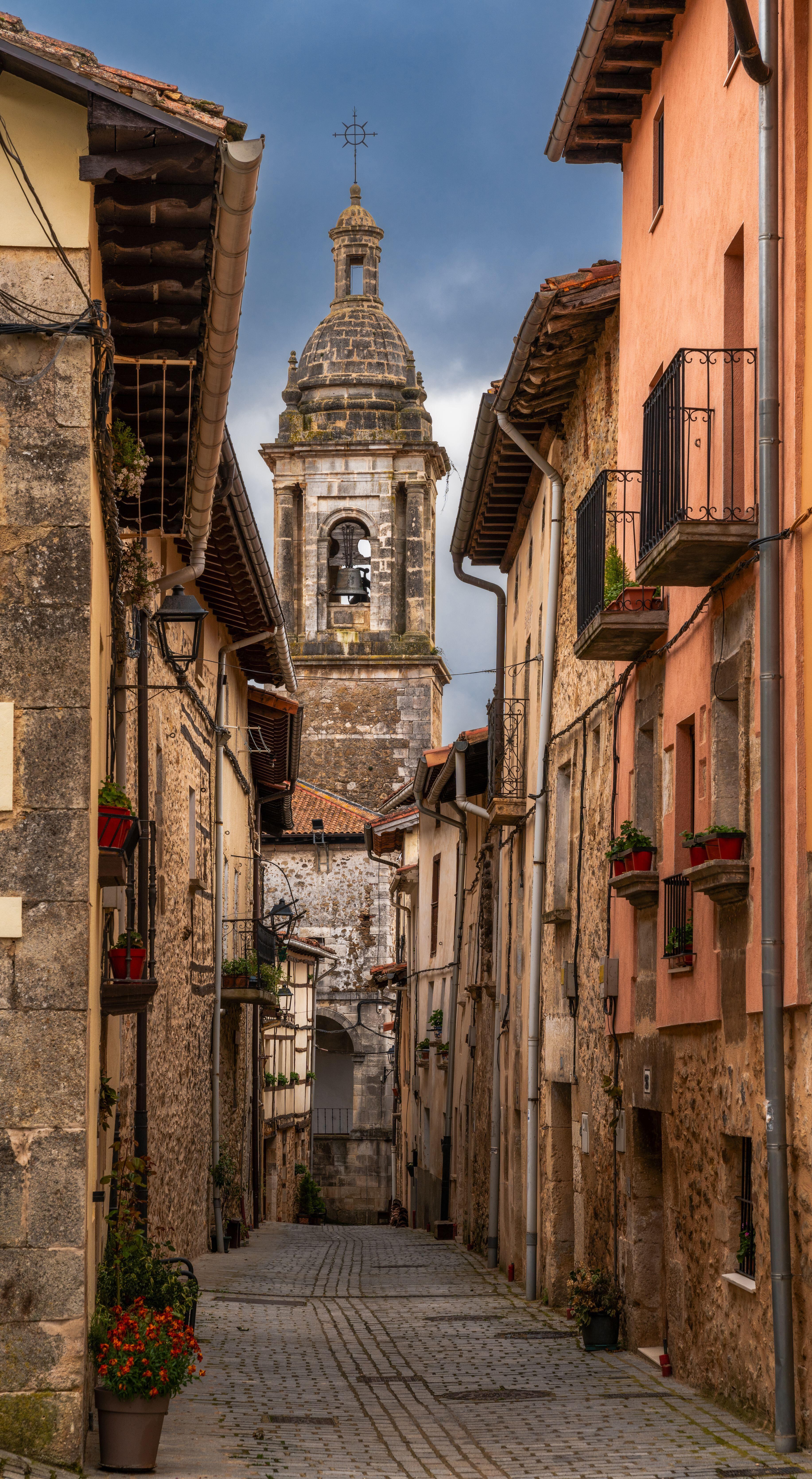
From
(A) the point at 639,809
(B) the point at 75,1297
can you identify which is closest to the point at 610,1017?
(A) the point at 639,809

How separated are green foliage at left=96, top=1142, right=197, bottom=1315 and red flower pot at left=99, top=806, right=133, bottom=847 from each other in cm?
162

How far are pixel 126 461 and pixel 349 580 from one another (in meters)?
40.6

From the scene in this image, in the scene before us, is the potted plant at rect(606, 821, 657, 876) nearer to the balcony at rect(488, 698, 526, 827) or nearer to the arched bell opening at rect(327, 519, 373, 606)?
the balcony at rect(488, 698, 526, 827)

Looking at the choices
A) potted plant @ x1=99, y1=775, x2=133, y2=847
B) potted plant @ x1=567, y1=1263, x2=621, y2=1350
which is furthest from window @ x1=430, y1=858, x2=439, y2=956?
potted plant @ x1=99, y1=775, x2=133, y2=847

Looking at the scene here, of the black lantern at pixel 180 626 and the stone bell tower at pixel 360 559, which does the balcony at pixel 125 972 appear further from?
the stone bell tower at pixel 360 559

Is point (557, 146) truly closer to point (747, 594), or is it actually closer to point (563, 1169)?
point (747, 594)

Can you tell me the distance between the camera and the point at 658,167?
12.2 m

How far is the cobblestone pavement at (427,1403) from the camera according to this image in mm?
7992

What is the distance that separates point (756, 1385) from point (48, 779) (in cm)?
450

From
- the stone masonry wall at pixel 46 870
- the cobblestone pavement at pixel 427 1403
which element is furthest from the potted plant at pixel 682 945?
the stone masonry wall at pixel 46 870

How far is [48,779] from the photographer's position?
24.9 feet

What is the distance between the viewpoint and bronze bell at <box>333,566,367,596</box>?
49.7 m

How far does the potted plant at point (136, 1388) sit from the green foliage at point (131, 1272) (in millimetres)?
402

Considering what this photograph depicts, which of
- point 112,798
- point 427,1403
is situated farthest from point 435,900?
point 112,798
